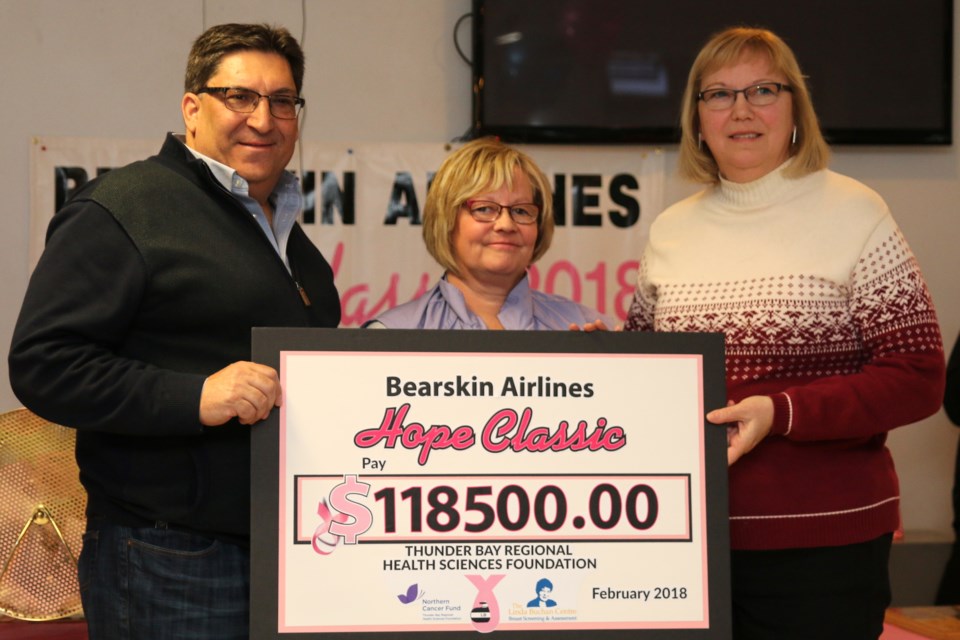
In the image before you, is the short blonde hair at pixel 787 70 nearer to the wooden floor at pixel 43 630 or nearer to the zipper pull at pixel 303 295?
the zipper pull at pixel 303 295

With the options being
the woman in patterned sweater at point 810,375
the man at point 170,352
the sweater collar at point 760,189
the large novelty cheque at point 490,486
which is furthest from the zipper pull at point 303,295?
the sweater collar at point 760,189

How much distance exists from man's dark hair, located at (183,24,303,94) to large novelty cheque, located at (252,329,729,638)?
527 millimetres

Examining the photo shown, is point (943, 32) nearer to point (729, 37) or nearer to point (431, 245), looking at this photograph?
point (729, 37)

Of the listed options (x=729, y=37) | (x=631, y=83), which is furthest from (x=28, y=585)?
(x=631, y=83)

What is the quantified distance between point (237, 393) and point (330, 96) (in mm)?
2415

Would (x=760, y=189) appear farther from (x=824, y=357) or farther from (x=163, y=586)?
(x=163, y=586)

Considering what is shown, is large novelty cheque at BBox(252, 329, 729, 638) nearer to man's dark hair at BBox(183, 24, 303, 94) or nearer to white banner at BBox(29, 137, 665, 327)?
man's dark hair at BBox(183, 24, 303, 94)

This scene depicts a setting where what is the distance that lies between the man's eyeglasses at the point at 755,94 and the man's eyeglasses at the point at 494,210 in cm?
43

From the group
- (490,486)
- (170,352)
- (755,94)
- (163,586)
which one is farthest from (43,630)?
(755,94)

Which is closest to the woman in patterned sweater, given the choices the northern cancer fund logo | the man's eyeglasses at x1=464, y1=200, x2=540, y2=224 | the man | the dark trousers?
the dark trousers

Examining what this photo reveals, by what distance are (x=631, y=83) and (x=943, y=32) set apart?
3.95 ft

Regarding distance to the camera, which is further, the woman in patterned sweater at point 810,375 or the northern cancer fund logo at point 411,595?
the woman in patterned sweater at point 810,375

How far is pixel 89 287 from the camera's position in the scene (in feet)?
5.24

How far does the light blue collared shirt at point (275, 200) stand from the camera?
5.88 feet
